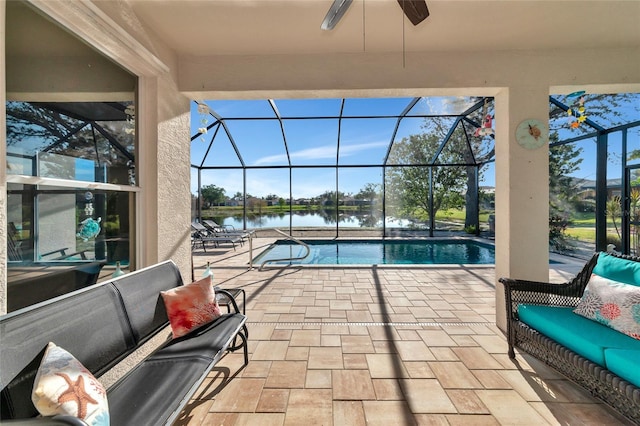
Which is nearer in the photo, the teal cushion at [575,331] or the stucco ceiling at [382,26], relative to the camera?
the teal cushion at [575,331]

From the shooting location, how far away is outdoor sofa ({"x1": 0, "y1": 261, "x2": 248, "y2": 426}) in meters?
1.01


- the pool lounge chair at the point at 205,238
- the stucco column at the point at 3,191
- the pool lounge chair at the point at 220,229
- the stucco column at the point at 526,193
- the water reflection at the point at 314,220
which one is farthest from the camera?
the water reflection at the point at 314,220

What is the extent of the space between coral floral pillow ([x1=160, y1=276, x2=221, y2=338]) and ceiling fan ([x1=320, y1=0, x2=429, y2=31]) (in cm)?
219

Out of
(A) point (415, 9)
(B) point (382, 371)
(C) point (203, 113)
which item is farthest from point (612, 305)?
(C) point (203, 113)

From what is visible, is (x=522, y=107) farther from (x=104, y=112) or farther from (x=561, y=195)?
(x=561, y=195)

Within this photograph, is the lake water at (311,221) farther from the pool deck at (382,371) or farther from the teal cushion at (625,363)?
the teal cushion at (625,363)

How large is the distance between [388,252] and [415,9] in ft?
22.0

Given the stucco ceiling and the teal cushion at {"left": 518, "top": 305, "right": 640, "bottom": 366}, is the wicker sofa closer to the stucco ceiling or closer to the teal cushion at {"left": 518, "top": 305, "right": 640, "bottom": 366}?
the teal cushion at {"left": 518, "top": 305, "right": 640, "bottom": 366}

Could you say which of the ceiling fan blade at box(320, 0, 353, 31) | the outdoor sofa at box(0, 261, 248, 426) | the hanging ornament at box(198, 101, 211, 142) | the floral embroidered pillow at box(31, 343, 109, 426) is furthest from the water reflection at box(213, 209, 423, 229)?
the floral embroidered pillow at box(31, 343, 109, 426)

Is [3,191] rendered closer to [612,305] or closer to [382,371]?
[382,371]

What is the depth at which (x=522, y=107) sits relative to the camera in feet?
8.41

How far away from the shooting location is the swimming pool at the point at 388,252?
686cm

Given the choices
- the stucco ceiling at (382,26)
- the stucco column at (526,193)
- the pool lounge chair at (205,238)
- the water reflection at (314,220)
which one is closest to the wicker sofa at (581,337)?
the stucco column at (526,193)

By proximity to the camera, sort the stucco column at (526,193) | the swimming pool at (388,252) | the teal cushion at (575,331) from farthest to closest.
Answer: the swimming pool at (388,252)
the stucco column at (526,193)
the teal cushion at (575,331)
